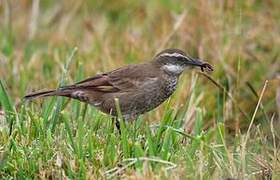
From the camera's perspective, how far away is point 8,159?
5.36 meters

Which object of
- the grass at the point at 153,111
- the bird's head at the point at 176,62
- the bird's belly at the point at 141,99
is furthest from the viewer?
the bird's head at the point at 176,62

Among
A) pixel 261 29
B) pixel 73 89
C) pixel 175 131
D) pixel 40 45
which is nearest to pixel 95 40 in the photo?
pixel 40 45

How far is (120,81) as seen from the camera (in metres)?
6.27

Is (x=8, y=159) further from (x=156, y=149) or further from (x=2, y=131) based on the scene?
(x=156, y=149)

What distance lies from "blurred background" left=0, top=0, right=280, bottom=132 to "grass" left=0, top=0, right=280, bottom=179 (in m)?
0.01

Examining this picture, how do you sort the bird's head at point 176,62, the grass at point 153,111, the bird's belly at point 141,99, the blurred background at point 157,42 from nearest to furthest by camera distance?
the grass at point 153,111 → the bird's belly at point 141,99 → the bird's head at point 176,62 → the blurred background at point 157,42

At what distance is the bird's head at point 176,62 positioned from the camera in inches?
247

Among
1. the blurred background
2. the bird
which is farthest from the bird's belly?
the blurred background

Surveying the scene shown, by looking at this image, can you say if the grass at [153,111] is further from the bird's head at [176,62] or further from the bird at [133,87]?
the bird's head at [176,62]

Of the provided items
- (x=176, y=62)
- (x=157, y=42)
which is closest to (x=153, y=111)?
(x=176, y=62)

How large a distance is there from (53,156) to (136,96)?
955mm

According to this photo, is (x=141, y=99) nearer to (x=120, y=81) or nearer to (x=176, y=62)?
(x=120, y=81)

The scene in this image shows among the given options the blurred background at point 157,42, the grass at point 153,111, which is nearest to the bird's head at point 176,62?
the grass at point 153,111

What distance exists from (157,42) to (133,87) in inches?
106
